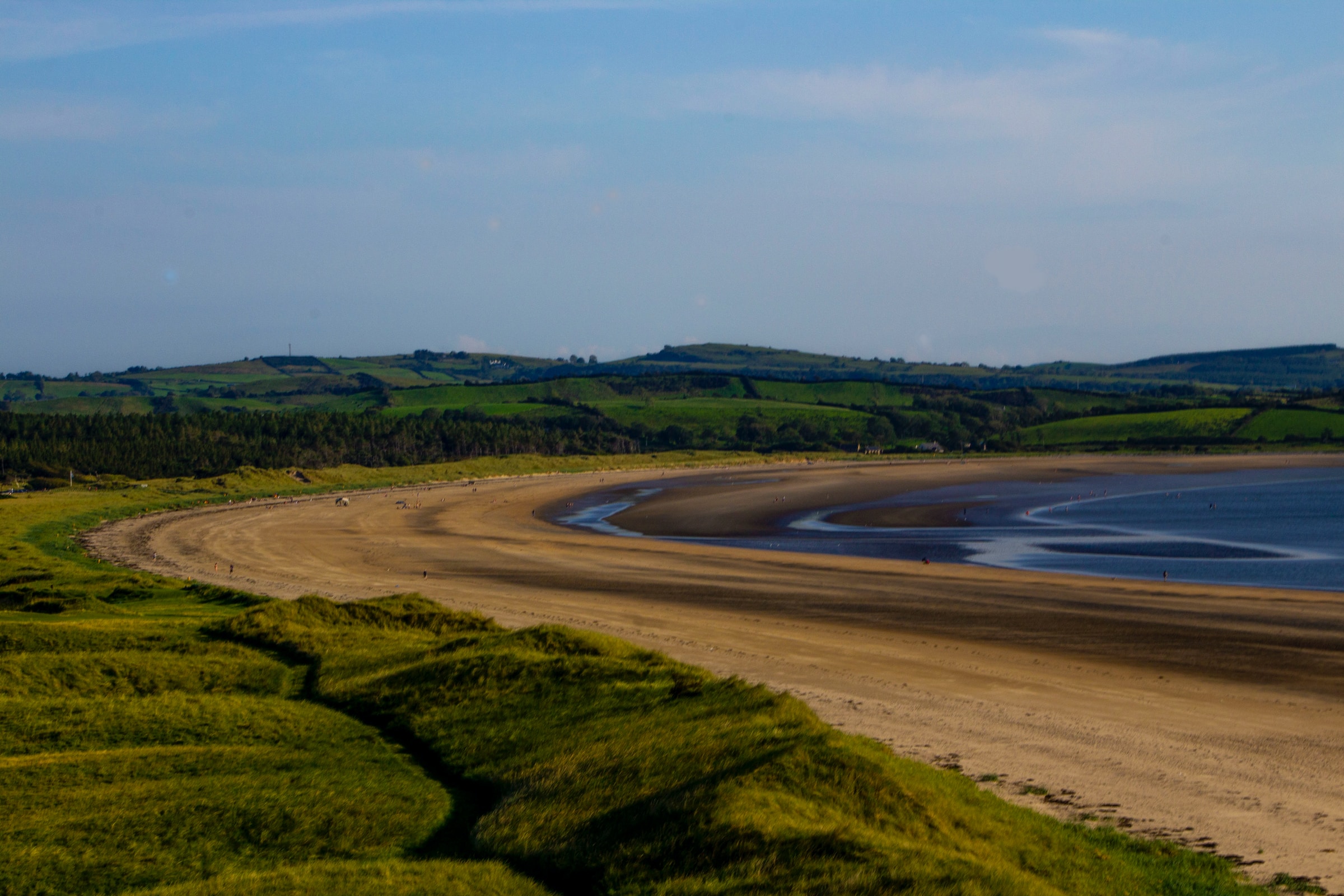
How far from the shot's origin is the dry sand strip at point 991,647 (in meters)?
21.9

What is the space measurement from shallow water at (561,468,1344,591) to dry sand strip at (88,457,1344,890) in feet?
22.1

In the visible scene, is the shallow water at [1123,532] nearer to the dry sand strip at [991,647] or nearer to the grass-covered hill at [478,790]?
the dry sand strip at [991,647]

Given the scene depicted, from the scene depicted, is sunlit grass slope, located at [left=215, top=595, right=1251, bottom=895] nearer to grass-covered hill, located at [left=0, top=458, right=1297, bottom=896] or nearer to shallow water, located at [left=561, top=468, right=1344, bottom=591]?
grass-covered hill, located at [left=0, top=458, right=1297, bottom=896]

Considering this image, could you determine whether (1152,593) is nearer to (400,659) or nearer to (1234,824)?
(1234,824)

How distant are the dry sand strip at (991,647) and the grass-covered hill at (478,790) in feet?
14.5

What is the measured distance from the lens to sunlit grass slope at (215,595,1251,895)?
12484 mm

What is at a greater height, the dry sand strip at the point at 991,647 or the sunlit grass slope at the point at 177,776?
the sunlit grass slope at the point at 177,776

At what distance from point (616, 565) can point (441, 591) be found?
595 inches

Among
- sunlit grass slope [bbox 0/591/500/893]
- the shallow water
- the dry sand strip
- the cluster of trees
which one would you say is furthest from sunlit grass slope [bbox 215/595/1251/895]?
the cluster of trees

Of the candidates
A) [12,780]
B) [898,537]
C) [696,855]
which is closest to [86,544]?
[898,537]

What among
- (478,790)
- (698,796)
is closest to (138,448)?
(478,790)

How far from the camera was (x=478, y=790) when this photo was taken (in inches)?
684

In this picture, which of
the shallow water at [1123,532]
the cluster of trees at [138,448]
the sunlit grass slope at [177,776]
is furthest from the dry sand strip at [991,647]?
the cluster of trees at [138,448]

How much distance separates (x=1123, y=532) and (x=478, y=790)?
77.9 meters
